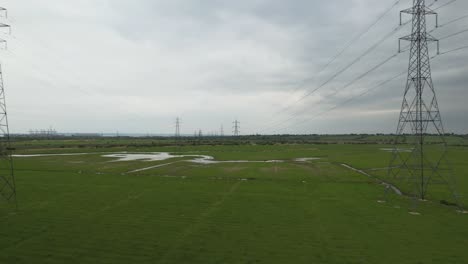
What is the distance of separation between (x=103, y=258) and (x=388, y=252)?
1543 cm

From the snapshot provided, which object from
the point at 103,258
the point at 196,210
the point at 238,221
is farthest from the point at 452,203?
the point at 103,258

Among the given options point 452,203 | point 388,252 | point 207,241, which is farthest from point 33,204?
point 452,203

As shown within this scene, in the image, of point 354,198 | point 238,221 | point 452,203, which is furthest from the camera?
point 354,198

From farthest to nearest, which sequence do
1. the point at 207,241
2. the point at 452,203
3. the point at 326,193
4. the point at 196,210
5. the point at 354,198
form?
the point at 326,193 → the point at 354,198 → the point at 452,203 → the point at 196,210 → the point at 207,241

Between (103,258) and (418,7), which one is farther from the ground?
(418,7)

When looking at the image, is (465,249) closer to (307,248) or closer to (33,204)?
(307,248)

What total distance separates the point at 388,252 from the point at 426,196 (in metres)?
19.9

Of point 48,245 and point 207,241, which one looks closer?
point 48,245

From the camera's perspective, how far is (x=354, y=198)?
100 feet

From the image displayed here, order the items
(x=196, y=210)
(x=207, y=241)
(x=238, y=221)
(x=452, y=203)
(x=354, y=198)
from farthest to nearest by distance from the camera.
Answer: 1. (x=354, y=198)
2. (x=452, y=203)
3. (x=196, y=210)
4. (x=238, y=221)
5. (x=207, y=241)

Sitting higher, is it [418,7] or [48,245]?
[418,7]

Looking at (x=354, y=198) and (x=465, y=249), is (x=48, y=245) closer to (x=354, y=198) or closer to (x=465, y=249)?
(x=465, y=249)

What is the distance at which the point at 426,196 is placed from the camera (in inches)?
1240

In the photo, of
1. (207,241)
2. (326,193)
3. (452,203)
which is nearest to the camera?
(207,241)
